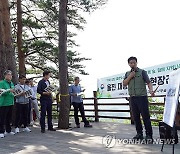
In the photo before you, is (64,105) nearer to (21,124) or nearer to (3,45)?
(21,124)

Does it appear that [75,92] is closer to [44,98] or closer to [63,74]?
[63,74]

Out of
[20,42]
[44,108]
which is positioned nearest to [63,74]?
[44,108]

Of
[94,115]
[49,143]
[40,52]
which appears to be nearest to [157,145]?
[49,143]

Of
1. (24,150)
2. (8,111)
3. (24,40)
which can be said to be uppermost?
(24,40)

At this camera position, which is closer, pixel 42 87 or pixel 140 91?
pixel 140 91

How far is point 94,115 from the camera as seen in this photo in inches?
415

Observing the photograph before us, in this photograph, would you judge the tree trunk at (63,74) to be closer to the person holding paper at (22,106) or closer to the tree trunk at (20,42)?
the person holding paper at (22,106)

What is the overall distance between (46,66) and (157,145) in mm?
11474

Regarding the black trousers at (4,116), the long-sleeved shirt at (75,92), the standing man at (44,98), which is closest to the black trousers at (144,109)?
the standing man at (44,98)

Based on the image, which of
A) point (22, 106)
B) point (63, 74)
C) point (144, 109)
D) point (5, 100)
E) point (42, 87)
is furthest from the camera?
point (63, 74)

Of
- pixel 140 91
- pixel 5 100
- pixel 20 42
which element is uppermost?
pixel 20 42

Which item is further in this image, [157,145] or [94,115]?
[94,115]

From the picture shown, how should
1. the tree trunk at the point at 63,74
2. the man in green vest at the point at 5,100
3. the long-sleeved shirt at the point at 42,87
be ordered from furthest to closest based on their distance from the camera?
the tree trunk at the point at 63,74 < the long-sleeved shirt at the point at 42,87 < the man in green vest at the point at 5,100

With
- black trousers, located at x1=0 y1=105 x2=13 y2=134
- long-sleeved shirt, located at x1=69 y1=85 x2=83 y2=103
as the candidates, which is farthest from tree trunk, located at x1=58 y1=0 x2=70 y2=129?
black trousers, located at x1=0 y1=105 x2=13 y2=134
